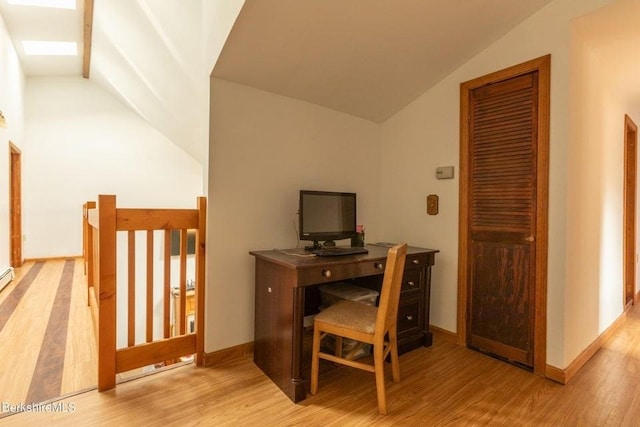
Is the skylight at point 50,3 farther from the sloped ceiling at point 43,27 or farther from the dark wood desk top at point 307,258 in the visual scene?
the dark wood desk top at point 307,258

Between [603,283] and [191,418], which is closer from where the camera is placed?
[191,418]

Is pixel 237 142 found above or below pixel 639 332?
above

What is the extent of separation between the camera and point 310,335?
7.55 feet

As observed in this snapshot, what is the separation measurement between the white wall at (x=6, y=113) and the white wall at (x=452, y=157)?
4863 mm

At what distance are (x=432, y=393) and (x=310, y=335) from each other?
870 millimetres

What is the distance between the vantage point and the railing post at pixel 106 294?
5.89 ft

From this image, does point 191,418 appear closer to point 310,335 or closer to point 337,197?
point 310,335

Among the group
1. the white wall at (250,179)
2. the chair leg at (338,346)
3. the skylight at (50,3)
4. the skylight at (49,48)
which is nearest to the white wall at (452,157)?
the white wall at (250,179)

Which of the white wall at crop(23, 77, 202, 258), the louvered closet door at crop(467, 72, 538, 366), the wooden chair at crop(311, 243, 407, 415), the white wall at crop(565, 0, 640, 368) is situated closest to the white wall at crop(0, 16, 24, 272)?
the white wall at crop(23, 77, 202, 258)

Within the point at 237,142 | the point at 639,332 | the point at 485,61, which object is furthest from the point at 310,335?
the point at 639,332

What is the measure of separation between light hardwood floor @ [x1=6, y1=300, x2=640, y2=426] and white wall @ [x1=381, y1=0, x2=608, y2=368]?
0.88ft

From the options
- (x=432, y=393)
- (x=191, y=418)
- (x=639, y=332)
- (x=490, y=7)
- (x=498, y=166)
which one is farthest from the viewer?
(x=639, y=332)

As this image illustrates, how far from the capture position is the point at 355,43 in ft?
6.86

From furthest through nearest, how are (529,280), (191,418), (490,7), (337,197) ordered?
(337,197) → (529,280) → (490,7) → (191,418)
